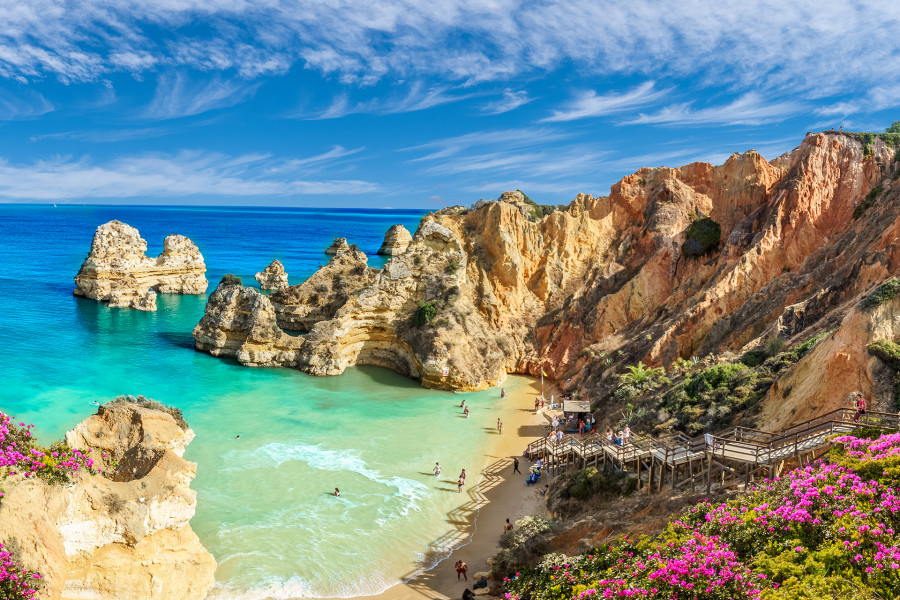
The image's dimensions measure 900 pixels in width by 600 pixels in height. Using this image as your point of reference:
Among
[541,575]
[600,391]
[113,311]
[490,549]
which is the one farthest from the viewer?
[113,311]

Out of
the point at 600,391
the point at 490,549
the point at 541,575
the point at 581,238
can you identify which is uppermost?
the point at 581,238

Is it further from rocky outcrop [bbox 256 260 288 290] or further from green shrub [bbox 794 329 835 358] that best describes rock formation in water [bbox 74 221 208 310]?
green shrub [bbox 794 329 835 358]

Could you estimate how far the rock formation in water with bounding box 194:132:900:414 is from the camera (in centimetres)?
3484

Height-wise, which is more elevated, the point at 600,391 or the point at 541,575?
the point at 600,391

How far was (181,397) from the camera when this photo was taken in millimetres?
36625

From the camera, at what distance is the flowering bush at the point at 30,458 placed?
1473 centimetres

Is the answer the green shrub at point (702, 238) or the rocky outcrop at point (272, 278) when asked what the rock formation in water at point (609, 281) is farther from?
the rocky outcrop at point (272, 278)

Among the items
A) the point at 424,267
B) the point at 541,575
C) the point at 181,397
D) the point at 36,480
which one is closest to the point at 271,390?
the point at 181,397

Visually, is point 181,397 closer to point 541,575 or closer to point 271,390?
point 271,390

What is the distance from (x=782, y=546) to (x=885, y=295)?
12325mm

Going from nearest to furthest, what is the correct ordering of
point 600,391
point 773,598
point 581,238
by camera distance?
1. point 773,598
2. point 600,391
3. point 581,238

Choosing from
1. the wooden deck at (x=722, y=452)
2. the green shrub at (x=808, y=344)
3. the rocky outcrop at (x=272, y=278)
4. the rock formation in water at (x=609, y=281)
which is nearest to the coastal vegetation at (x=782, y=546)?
the wooden deck at (x=722, y=452)

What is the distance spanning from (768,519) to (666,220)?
124 ft

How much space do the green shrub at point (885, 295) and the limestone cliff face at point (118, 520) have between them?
23.0 metres
